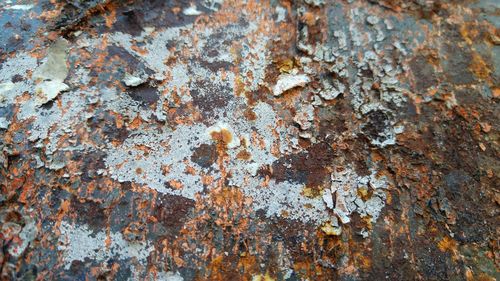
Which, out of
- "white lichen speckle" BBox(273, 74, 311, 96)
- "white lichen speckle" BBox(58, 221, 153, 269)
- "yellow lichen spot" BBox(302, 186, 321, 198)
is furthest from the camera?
"white lichen speckle" BBox(273, 74, 311, 96)

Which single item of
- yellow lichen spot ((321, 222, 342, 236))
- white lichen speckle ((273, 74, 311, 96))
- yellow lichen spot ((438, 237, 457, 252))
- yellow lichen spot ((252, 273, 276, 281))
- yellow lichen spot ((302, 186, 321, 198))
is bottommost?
yellow lichen spot ((252, 273, 276, 281))

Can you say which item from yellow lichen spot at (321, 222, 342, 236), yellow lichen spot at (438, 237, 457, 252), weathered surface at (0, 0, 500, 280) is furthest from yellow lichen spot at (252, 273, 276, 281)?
yellow lichen spot at (438, 237, 457, 252)

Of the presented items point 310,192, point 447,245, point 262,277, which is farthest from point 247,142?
point 447,245

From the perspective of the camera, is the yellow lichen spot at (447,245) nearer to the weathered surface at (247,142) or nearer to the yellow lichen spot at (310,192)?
the weathered surface at (247,142)

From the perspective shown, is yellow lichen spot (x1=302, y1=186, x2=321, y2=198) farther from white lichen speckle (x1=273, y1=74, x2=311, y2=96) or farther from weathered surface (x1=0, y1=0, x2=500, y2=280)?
white lichen speckle (x1=273, y1=74, x2=311, y2=96)

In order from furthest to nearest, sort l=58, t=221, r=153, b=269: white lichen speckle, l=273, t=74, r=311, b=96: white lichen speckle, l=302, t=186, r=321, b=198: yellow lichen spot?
l=273, t=74, r=311, b=96: white lichen speckle < l=302, t=186, r=321, b=198: yellow lichen spot < l=58, t=221, r=153, b=269: white lichen speckle

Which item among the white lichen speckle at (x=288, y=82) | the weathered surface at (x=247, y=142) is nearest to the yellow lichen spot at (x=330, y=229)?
the weathered surface at (x=247, y=142)

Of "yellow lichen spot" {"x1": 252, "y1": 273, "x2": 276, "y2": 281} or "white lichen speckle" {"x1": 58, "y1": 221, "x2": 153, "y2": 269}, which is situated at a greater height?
"white lichen speckle" {"x1": 58, "y1": 221, "x2": 153, "y2": 269}

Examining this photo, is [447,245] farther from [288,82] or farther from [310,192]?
[288,82]
